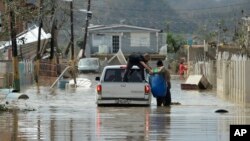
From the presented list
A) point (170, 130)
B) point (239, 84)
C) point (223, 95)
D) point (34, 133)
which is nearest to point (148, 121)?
point (170, 130)

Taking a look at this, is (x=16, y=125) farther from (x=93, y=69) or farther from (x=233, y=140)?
(x=93, y=69)

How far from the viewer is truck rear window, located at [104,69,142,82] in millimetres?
28812

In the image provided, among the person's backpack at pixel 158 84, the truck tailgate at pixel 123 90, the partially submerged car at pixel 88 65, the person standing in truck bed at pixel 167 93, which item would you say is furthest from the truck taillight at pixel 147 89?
the partially submerged car at pixel 88 65

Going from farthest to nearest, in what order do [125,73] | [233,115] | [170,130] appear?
1. [125,73]
2. [233,115]
3. [170,130]

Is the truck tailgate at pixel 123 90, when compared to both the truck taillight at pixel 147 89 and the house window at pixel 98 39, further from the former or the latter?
the house window at pixel 98 39

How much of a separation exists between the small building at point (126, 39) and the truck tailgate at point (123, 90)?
8333 centimetres

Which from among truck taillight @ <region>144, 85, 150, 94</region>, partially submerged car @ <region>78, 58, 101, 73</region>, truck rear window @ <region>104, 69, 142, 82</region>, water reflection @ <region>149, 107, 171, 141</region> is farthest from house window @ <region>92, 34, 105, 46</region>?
water reflection @ <region>149, 107, 171, 141</region>

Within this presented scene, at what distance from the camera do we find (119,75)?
29.0 metres

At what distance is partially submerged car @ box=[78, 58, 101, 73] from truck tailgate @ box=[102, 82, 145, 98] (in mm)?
56376

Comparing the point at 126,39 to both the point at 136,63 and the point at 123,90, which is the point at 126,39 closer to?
the point at 136,63

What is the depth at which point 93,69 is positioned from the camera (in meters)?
84.9

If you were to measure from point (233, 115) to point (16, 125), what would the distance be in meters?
7.10

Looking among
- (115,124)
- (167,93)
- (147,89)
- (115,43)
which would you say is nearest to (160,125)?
(115,124)

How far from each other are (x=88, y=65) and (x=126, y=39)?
27.7m
